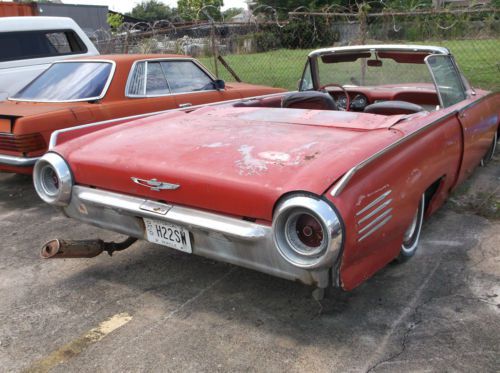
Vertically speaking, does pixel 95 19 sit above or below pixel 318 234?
above

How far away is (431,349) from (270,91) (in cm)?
510

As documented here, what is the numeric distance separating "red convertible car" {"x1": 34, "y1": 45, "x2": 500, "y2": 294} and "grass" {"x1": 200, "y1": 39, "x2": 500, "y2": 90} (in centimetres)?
717

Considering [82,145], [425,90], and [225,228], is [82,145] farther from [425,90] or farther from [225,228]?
[425,90]

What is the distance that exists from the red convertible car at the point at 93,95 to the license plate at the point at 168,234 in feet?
7.65

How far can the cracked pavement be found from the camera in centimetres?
243

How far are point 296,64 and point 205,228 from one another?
525 inches

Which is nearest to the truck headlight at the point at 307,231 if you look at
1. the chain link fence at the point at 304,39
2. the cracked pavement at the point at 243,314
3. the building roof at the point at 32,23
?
the cracked pavement at the point at 243,314

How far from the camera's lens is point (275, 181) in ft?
7.65

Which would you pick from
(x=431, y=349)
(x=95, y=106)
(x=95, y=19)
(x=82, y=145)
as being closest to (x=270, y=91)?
(x=95, y=106)

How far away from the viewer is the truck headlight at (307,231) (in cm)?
212

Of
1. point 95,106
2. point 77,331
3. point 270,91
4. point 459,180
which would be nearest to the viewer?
point 77,331

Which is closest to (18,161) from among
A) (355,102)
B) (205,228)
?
(205,228)

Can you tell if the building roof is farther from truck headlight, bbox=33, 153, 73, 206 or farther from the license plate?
the license plate

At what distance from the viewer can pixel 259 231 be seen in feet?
7.57
